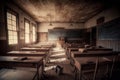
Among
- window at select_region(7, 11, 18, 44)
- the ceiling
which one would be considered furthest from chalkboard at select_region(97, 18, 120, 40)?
window at select_region(7, 11, 18, 44)

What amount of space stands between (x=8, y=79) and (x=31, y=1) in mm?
3397

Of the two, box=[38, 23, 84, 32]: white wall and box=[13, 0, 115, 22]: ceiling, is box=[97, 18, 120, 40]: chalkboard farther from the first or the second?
box=[38, 23, 84, 32]: white wall

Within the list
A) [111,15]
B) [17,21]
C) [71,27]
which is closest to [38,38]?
[71,27]

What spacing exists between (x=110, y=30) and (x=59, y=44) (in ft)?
19.8

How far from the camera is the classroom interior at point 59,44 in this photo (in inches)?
84.4

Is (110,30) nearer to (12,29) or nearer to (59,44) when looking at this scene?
(12,29)

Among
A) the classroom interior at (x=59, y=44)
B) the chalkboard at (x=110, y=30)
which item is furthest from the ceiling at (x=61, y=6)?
the chalkboard at (x=110, y=30)

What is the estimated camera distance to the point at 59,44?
10523mm

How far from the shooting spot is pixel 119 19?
4543mm

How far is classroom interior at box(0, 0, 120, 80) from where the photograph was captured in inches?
84.4

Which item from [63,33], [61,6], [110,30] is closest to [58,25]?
[63,33]

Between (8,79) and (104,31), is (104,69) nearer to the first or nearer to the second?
(8,79)

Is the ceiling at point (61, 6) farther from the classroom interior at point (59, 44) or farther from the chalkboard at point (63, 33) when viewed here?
the chalkboard at point (63, 33)

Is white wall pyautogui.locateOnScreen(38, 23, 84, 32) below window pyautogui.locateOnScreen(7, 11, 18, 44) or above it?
above
